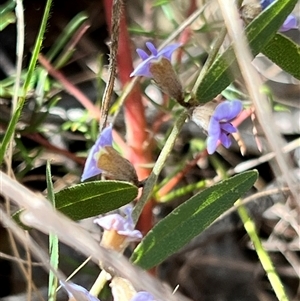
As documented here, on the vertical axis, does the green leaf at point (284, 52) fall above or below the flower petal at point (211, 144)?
above

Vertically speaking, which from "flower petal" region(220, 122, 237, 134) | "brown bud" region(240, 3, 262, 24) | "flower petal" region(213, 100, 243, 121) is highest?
"brown bud" region(240, 3, 262, 24)

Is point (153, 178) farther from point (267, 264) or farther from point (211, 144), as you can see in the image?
point (267, 264)

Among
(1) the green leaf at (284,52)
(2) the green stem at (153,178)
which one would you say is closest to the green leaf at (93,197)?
(2) the green stem at (153,178)

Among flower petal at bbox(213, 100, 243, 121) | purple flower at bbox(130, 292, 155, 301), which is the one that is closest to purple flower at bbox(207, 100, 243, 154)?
flower petal at bbox(213, 100, 243, 121)

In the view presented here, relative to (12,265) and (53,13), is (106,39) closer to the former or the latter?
(53,13)

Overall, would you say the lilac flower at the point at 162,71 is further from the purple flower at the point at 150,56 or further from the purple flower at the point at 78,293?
the purple flower at the point at 78,293

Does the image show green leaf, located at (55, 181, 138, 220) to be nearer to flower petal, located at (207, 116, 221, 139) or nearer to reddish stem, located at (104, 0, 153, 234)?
flower petal, located at (207, 116, 221, 139)
